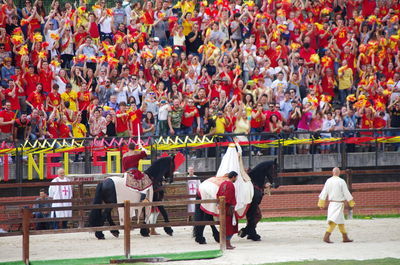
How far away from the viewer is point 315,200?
1042 inches

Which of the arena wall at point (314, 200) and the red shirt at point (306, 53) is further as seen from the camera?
the red shirt at point (306, 53)

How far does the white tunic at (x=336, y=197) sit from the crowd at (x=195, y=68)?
646 centimetres

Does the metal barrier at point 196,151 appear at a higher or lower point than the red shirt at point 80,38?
lower

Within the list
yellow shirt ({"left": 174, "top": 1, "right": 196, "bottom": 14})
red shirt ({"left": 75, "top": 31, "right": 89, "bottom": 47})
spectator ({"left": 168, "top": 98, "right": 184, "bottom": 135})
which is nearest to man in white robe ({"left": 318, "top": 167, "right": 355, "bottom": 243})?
spectator ({"left": 168, "top": 98, "right": 184, "bottom": 135})

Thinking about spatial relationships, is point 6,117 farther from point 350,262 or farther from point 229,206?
point 350,262

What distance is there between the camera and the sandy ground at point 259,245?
709 inches

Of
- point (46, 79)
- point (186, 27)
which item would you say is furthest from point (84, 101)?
point (186, 27)

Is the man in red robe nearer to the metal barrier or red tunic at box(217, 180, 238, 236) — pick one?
red tunic at box(217, 180, 238, 236)

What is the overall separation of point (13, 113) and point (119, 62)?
418cm

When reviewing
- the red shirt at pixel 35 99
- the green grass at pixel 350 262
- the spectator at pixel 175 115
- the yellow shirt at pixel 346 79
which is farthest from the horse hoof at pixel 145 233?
the yellow shirt at pixel 346 79

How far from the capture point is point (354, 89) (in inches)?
1233

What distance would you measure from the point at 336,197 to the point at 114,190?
477 centimetres

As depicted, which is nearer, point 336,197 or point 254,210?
point 336,197

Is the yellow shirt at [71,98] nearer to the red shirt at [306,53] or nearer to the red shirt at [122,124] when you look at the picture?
the red shirt at [122,124]
